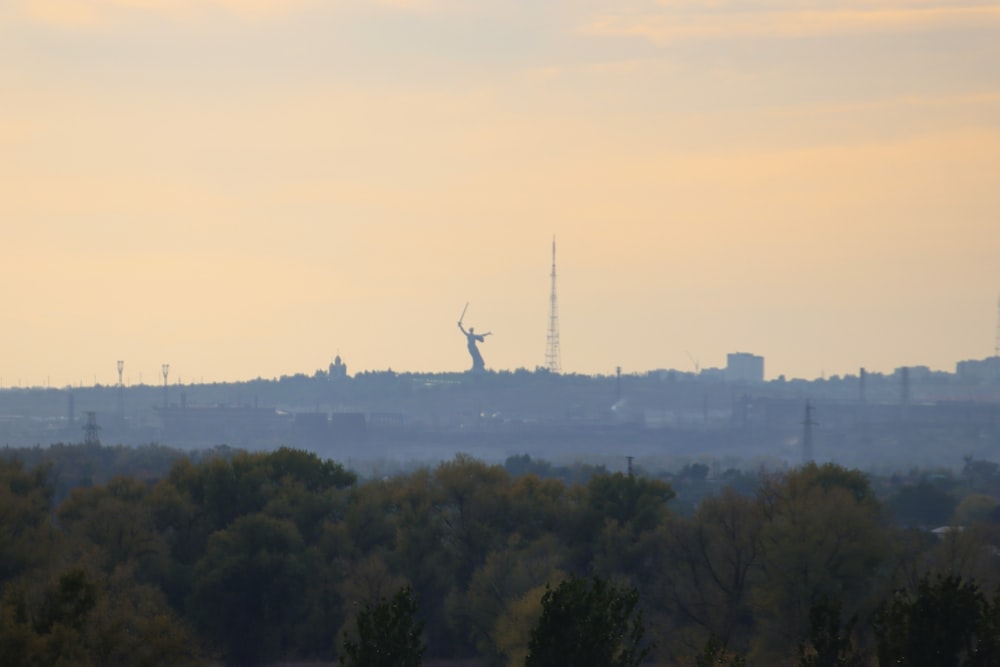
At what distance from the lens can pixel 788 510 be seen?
7500 cm

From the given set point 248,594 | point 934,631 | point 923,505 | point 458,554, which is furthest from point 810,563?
point 923,505

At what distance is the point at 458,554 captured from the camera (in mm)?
83062

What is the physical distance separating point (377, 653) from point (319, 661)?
32831 mm

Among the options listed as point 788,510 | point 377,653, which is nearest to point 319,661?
point 788,510

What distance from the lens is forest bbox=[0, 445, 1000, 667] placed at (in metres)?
70.6

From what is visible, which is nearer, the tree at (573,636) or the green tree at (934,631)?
the green tree at (934,631)

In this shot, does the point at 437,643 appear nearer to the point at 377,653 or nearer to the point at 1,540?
the point at 1,540

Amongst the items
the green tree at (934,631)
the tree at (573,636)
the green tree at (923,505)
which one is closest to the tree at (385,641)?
the tree at (573,636)

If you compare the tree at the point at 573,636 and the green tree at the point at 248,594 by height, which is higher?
the tree at the point at 573,636

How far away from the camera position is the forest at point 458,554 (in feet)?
232

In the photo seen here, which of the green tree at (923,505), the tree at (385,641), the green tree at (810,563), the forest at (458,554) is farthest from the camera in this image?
the green tree at (923,505)

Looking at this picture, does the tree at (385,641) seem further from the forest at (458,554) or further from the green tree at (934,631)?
the forest at (458,554)

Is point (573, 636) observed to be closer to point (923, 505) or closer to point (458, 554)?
point (458, 554)

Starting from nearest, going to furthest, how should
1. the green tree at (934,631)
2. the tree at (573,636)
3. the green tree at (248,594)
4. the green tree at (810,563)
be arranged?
1. the green tree at (934,631)
2. the tree at (573,636)
3. the green tree at (810,563)
4. the green tree at (248,594)
